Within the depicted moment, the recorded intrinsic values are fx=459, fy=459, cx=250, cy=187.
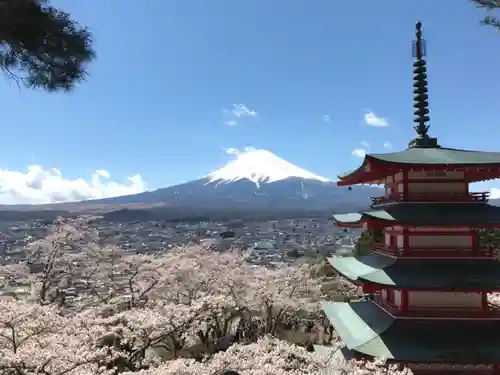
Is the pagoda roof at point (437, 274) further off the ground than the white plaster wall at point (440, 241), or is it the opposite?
the white plaster wall at point (440, 241)

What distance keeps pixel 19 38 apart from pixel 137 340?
29.1ft

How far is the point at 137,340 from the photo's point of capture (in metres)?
11.8

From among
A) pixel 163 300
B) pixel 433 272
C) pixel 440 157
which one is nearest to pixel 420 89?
pixel 440 157

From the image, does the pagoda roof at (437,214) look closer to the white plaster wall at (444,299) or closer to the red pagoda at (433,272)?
the red pagoda at (433,272)

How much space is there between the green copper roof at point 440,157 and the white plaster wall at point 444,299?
2546 mm

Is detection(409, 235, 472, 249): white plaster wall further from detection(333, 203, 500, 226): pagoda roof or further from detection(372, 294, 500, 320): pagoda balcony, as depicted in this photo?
detection(372, 294, 500, 320): pagoda balcony

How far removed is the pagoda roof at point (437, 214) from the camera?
8656mm

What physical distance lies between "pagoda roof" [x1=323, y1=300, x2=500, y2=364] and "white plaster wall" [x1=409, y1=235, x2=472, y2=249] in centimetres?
146

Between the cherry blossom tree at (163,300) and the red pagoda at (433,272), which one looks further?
the cherry blossom tree at (163,300)

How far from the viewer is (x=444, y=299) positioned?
29.4 ft

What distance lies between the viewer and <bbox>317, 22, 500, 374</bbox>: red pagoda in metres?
8.36

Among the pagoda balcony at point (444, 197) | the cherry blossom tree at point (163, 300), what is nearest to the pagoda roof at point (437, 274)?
the pagoda balcony at point (444, 197)

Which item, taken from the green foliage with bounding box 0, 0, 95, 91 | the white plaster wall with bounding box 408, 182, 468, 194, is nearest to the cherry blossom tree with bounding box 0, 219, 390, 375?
the white plaster wall with bounding box 408, 182, 468, 194

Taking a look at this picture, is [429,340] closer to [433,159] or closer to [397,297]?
[397,297]
